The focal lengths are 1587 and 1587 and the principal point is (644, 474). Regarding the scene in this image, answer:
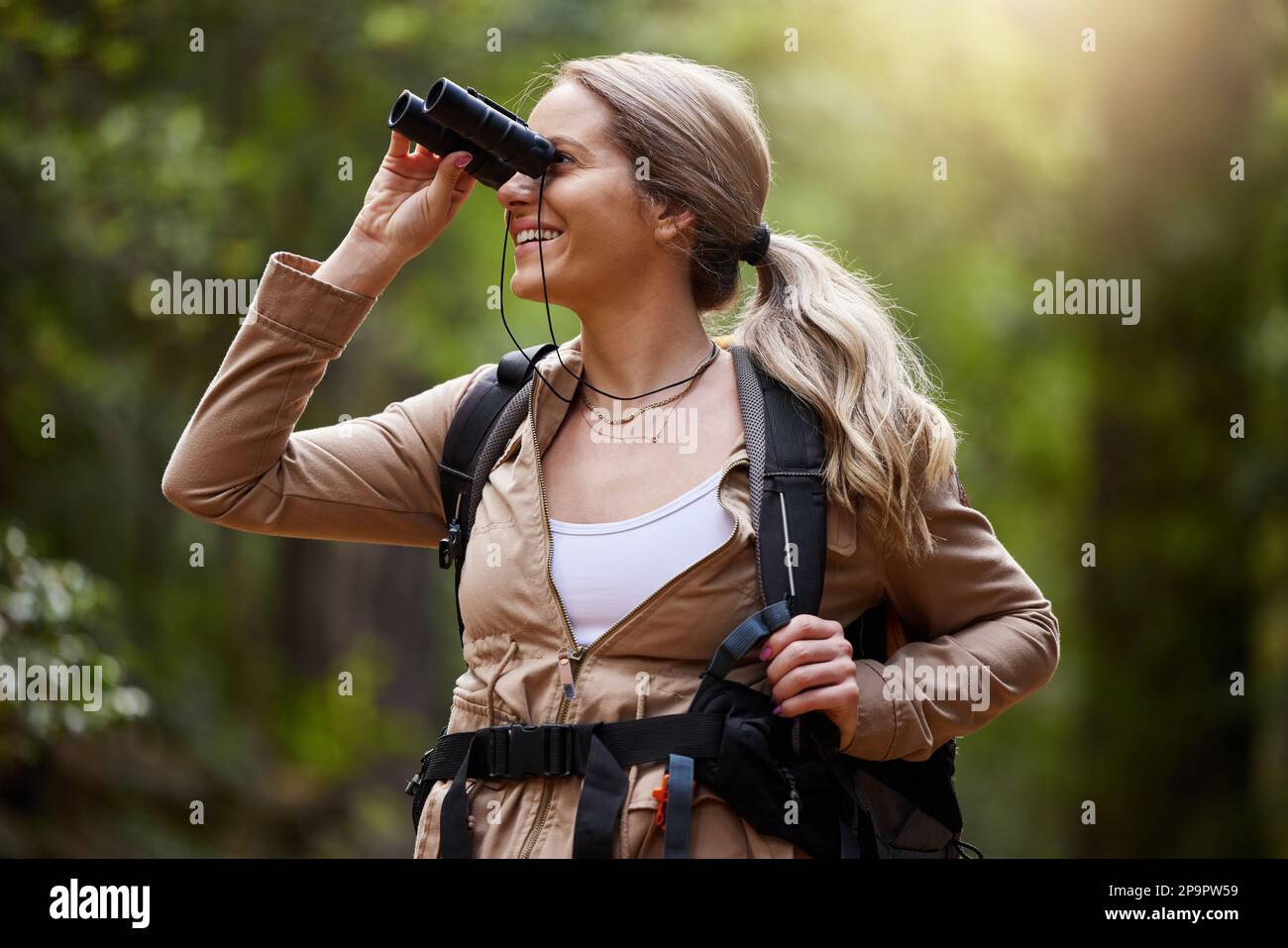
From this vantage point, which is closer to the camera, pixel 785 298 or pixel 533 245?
pixel 533 245

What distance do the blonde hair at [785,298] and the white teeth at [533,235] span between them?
0.23 m

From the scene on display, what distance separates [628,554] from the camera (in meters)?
3.26

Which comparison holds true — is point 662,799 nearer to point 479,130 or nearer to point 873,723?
point 873,723

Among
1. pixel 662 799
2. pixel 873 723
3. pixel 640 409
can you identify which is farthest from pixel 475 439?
pixel 873 723

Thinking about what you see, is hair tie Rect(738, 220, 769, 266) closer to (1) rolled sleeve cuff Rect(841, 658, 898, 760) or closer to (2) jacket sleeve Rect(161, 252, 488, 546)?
(2) jacket sleeve Rect(161, 252, 488, 546)

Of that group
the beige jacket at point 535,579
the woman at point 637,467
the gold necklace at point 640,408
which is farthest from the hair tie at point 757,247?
the beige jacket at point 535,579

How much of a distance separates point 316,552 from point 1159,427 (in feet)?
22.9

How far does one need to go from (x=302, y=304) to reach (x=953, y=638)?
158 cm

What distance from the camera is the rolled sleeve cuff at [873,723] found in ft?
10.5

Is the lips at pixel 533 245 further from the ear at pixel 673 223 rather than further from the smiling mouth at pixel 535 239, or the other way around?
the ear at pixel 673 223

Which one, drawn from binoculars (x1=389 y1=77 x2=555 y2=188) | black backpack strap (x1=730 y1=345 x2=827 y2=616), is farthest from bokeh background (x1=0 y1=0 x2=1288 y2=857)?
black backpack strap (x1=730 y1=345 x2=827 y2=616)

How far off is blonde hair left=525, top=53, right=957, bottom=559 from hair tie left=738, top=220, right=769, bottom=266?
17 millimetres
